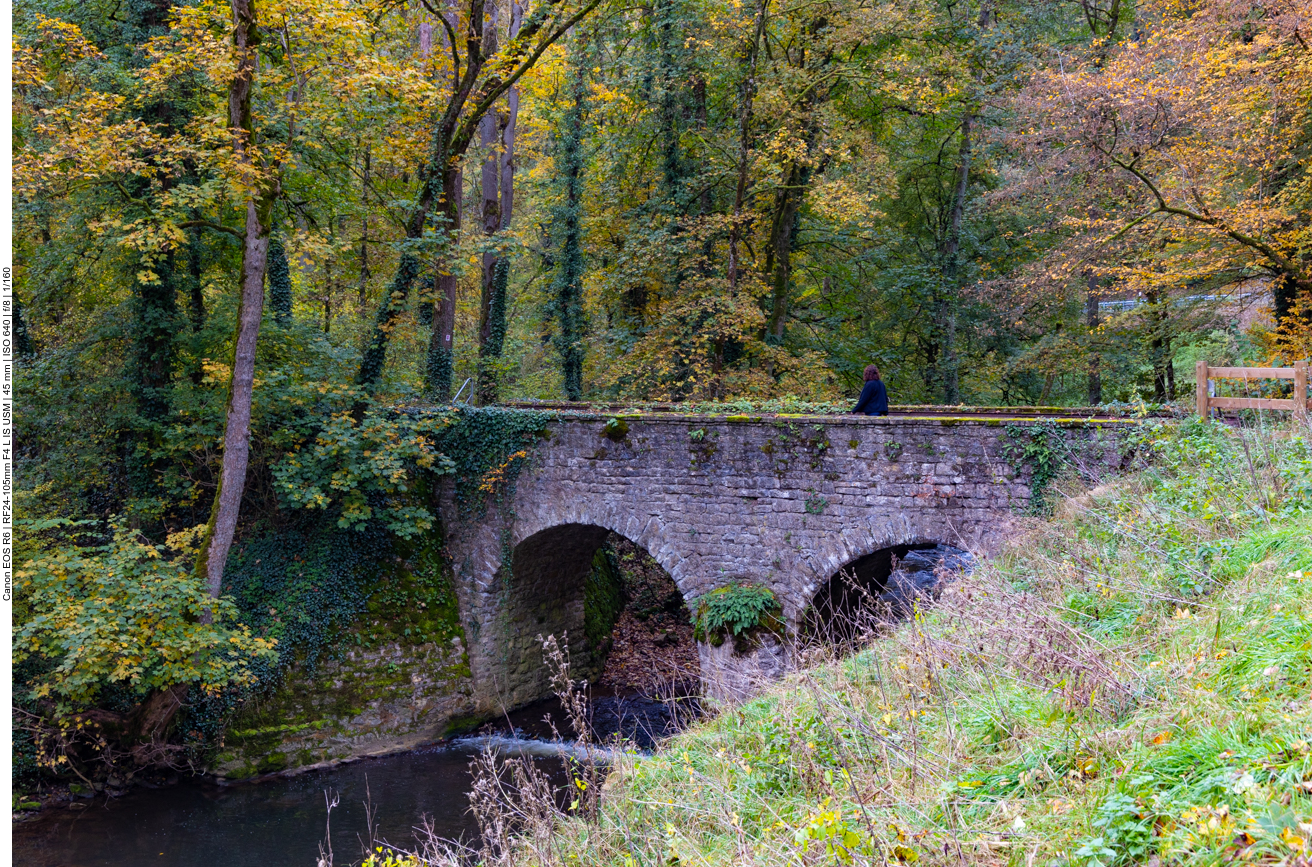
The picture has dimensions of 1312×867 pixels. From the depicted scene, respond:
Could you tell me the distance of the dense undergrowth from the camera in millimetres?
2289

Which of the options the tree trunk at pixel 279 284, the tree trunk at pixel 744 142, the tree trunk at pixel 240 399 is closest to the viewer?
the tree trunk at pixel 240 399

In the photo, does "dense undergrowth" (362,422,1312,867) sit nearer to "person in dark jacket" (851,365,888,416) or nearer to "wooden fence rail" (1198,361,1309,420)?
"wooden fence rail" (1198,361,1309,420)

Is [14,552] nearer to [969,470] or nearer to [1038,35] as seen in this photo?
[969,470]

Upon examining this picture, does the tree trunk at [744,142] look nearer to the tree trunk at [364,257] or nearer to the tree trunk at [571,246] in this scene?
the tree trunk at [571,246]

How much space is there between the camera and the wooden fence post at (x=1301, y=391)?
21.3 ft

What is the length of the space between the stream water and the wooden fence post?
262 inches

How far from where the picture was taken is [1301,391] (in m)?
6.60

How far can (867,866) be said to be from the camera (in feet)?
8.05

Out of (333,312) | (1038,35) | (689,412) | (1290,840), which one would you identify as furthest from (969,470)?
(333,312)

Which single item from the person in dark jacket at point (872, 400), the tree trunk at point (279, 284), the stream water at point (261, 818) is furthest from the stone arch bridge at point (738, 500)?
the tree trunk at point (279, 284)

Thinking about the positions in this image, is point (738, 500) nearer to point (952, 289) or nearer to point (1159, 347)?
point (1159, 347)

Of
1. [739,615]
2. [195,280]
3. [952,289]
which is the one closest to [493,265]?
[195,280]

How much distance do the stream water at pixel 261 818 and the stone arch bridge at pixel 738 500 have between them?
1.77 meters

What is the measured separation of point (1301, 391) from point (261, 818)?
1106 cm
